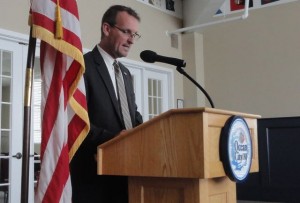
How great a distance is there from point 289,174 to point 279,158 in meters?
0.18

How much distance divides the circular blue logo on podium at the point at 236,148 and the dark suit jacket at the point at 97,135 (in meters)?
0.40

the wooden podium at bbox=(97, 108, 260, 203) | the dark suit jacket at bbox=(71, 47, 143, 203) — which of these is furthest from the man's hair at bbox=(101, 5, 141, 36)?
the wooden podium at bbox=(97, 108, 260, 203)

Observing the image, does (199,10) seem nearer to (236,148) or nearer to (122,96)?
(122,96)

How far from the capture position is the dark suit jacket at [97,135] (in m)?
1.51

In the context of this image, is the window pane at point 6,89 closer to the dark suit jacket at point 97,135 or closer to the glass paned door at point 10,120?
the glass paned door at point 10,120

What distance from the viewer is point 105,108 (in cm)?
159

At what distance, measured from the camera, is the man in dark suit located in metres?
1.52

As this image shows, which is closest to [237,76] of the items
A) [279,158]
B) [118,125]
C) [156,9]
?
[156,9]

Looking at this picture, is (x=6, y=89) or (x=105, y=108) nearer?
(x=105, y=108)

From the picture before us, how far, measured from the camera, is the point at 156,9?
561cm

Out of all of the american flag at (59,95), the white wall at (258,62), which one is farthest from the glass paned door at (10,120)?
the white wall at (258,62)

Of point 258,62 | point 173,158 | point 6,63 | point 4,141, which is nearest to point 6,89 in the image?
point 6,63

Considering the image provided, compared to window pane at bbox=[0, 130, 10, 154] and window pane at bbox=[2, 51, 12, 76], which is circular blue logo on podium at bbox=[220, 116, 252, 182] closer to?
window pane at bbox=[0, 130, 10, 154]

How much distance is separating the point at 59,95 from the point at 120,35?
16.3 inches
